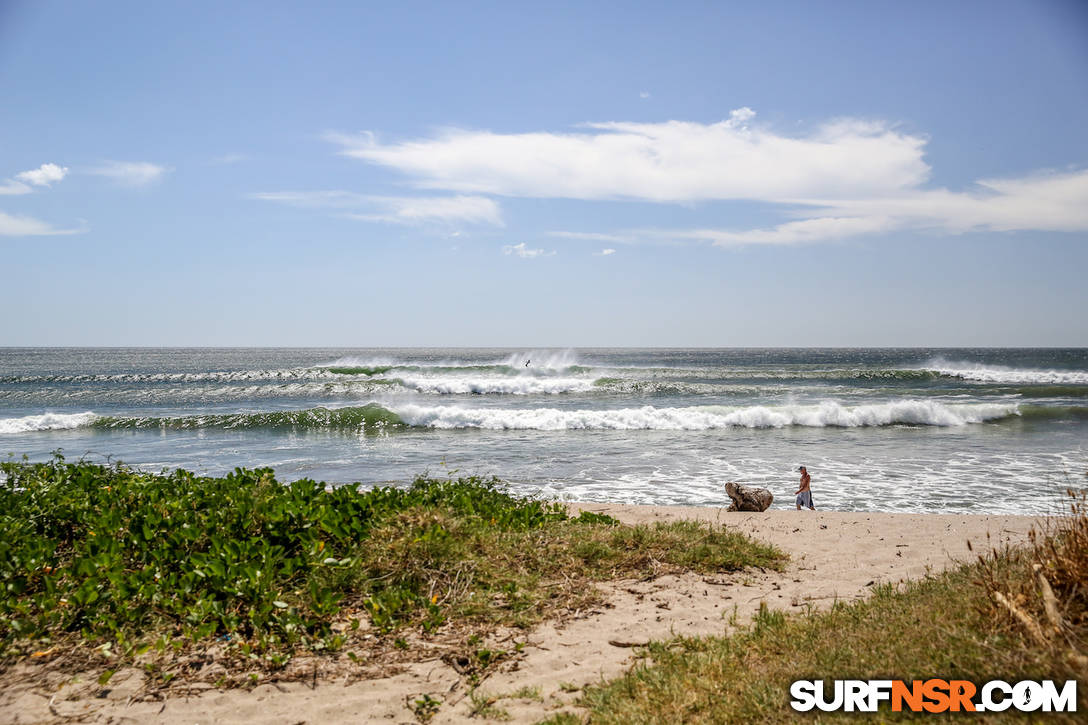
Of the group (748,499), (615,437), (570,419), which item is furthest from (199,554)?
(570,419)

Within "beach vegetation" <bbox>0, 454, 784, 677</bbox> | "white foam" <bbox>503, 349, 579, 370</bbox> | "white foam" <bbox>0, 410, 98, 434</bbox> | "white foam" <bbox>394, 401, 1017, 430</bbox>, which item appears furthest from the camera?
"white foam" <bbox>503, 349, 579, 370</bbox>

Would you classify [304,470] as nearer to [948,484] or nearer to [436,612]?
[436,612]

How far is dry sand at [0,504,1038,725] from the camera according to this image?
3.87m

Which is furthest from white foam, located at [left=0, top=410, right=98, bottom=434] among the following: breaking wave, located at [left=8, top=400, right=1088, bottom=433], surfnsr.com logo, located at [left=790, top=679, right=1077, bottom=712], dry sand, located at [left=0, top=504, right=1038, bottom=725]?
surfnsr.com logo, located at [left=790, top=679, right=1077, bottom=712]

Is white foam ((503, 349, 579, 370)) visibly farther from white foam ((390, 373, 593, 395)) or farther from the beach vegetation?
the beach vegetation

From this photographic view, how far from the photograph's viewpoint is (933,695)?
3.09 m

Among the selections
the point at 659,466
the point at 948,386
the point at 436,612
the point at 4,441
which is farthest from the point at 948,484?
the point at 948,386

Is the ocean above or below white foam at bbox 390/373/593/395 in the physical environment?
below

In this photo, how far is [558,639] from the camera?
4824mm

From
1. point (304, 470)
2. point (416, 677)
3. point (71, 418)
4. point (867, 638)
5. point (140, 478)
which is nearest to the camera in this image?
point (867, 638)

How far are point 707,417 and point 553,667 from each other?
2203 cm

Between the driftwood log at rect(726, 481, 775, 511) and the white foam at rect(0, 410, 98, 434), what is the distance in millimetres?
26466

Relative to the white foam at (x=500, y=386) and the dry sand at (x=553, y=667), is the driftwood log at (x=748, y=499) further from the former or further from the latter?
the white foam at (x=500, y=386)

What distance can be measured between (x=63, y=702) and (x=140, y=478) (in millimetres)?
4359
